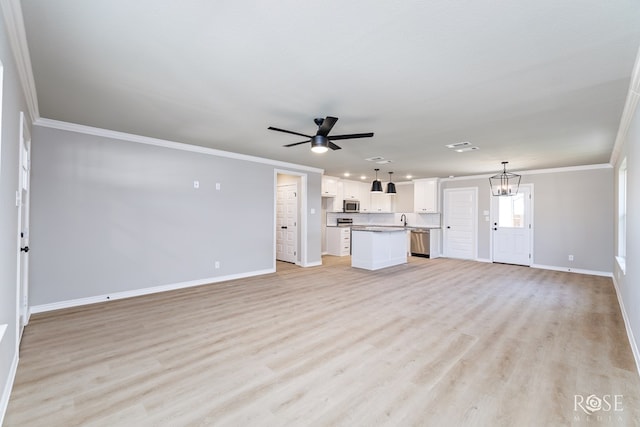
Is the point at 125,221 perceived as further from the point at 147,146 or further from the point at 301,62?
the point at 301,62

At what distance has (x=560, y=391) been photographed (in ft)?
7.02

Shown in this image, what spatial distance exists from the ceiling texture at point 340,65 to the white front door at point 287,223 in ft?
10.9

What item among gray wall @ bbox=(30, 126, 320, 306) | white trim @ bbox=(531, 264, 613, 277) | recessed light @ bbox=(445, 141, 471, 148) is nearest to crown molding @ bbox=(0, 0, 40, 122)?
gray wall @ bbox=(30, 126, 320, 306)

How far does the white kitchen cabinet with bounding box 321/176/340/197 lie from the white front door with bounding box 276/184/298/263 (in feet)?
4.75

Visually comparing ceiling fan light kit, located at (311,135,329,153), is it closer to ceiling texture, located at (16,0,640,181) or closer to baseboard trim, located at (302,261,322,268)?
ceiling texture, located at (16,0,640,181)

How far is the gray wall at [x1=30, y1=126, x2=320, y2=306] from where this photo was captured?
3775 mm

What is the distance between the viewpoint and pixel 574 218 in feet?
21.4

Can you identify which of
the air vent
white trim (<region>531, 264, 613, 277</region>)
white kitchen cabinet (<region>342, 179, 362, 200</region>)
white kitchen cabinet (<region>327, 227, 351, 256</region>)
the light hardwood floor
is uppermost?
the air vent

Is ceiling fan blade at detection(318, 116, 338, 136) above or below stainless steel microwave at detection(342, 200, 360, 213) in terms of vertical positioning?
above

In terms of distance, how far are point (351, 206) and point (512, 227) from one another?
433 centimetres

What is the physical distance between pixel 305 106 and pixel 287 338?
94.8 inches

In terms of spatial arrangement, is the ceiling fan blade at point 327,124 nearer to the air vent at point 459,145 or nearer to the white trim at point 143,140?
the air vent at point 459,145

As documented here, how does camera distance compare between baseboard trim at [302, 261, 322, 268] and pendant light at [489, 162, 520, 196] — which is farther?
pendant light at [489, 162, 520, 196]

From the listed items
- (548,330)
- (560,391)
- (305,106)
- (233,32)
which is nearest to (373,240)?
(548,330)
